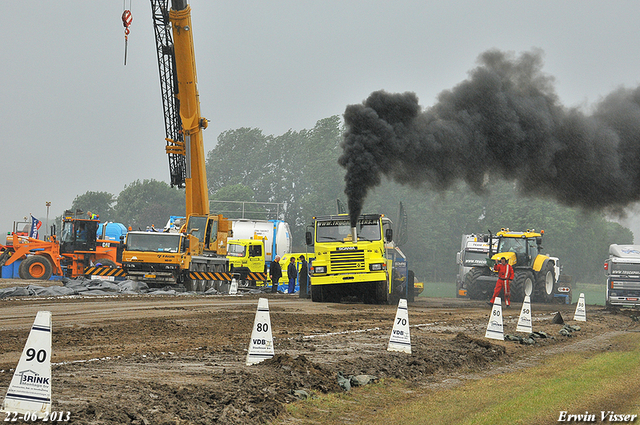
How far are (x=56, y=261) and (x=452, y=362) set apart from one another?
98.6 ft

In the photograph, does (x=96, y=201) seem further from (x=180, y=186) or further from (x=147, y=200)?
(x=180, y=186)

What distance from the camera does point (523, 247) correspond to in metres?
31.1

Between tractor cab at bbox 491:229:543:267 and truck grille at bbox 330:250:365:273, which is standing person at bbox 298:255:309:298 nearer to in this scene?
truck grille at bbox 330:250:365:273

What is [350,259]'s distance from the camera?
2214 cm

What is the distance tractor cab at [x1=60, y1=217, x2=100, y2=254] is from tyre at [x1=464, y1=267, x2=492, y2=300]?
61.0 feet

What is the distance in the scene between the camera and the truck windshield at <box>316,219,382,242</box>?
74.6 feet

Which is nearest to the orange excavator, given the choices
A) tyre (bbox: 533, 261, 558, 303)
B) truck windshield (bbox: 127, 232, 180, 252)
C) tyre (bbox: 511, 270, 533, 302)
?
truck windshield (bbox: 127, 232, 180, 252)

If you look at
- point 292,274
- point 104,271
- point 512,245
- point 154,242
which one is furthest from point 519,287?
point 104,271

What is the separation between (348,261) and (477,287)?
1096 centimetres

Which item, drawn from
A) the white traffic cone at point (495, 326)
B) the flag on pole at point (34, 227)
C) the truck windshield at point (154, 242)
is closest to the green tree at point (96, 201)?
the flag on pole at point (34, 227)

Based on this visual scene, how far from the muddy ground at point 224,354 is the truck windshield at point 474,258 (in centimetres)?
2003

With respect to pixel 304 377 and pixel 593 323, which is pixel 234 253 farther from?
pixel 304 377

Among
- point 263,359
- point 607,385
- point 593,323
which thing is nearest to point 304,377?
point 263,359

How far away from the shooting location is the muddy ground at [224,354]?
6945mm
